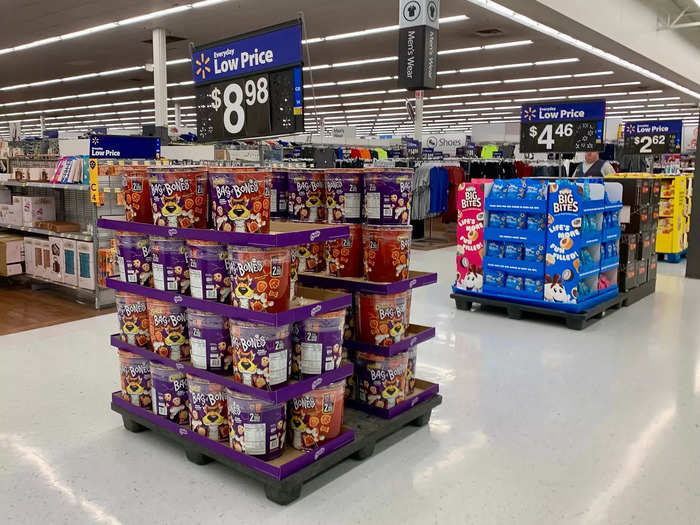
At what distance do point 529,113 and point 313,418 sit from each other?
6.43 metres

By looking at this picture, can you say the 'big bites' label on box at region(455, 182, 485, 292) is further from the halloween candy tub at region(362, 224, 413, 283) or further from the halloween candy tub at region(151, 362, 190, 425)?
the halloween candy tub at region(151, 362, 190, 425)

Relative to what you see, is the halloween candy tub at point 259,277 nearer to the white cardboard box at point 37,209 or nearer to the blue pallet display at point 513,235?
the blue pallet display at point 513,235

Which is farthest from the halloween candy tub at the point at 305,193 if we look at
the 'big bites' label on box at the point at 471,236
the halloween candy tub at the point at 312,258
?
the 'big bites' label on box at the point at 471,236

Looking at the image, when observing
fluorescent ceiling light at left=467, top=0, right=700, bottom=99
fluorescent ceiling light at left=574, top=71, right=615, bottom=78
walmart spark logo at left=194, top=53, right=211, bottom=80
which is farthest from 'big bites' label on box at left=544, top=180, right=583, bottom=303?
fluorescent ceiling light at left=574, top=71, right=615, bottom=78

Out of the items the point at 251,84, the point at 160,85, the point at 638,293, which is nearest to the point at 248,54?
the point at 251,84

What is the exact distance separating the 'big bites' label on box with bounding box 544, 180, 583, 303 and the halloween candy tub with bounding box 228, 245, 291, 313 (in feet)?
11.4

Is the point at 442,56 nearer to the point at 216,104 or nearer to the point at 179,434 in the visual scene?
the point at 216,104

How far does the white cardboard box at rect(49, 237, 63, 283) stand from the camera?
6.37 m

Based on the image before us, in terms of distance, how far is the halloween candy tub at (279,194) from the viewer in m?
3.25

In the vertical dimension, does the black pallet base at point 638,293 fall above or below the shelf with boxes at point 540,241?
below

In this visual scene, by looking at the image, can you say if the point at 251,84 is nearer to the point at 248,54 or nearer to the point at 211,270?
the point at 248,54

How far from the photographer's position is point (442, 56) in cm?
1518

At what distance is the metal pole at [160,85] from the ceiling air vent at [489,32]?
6657mm

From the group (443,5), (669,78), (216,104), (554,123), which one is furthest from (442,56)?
(216,104)
